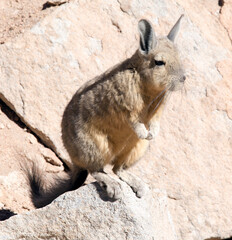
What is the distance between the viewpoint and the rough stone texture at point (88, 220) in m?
5.55

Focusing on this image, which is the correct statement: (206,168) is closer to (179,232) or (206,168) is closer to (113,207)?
(179,232)

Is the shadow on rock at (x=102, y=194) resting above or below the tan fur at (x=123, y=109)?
below

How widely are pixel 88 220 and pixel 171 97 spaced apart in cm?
341

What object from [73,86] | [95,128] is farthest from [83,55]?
[95,128]

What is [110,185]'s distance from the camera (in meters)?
5.72

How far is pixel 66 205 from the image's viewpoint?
568 cm

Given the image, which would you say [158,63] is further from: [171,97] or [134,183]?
[171,97]

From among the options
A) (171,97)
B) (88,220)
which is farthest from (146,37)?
(171,97)

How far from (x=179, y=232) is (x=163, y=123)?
1.81 m

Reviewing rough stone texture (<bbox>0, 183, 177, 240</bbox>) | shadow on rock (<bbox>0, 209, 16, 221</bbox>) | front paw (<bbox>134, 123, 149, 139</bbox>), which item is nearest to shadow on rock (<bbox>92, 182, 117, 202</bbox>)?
rough stone texture (<bbox>0, 183, 177, 240</bbox>)

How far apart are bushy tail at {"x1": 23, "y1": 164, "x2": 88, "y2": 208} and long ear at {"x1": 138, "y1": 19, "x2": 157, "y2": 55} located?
5.91 feet

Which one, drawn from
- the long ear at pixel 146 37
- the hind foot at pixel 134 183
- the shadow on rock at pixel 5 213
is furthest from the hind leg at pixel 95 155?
the shadow on rock at pixel 5 213

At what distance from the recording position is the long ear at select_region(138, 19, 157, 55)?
598 centimetres

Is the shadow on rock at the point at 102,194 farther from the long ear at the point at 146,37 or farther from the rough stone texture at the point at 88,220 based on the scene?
the long ear at the point at 146,37
